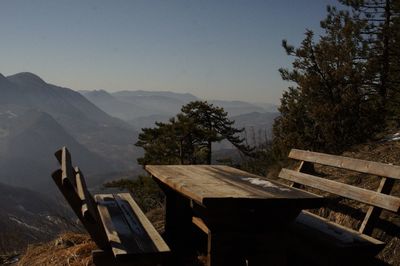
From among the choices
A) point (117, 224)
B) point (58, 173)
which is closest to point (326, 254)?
point (117, 224)

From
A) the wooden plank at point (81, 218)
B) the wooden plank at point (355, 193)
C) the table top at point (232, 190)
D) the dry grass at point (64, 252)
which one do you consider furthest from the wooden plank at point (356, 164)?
the dry grass at point (64, 252)

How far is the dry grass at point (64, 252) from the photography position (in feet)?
17.8

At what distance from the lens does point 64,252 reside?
5914 mm

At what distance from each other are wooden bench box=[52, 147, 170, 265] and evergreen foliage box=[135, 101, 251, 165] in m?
21.5

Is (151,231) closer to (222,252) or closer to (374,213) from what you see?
(222,252)

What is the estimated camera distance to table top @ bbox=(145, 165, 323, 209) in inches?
123

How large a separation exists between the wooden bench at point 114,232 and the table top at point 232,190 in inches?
20.3

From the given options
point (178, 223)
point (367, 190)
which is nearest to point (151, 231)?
point (178, 223)

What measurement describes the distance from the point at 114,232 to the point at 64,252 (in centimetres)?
259

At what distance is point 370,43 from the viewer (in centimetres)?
1555

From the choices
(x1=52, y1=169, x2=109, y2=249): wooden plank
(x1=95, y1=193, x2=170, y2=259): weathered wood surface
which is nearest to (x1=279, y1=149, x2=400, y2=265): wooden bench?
(x1=95, y1=193, x2=170, y2=259): weathered wood surface

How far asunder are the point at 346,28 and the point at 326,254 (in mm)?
12916

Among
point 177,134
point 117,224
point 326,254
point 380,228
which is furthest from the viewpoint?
point 177,134

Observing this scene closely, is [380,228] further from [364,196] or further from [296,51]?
[296,51]
